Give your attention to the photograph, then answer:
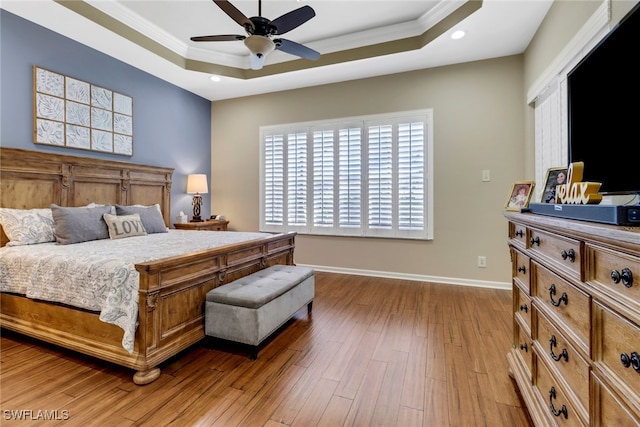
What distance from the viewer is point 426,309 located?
307 centimetres

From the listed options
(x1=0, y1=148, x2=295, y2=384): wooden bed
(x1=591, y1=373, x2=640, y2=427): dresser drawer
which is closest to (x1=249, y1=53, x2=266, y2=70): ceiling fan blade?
(x1=0, y1=148, x2=295, y2=384): wooden bed

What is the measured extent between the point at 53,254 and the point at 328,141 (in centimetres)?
342

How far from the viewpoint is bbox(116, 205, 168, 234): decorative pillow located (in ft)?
11.1

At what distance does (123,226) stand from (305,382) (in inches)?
96.7

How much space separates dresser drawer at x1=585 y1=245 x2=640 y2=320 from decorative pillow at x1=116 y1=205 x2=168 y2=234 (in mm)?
3810

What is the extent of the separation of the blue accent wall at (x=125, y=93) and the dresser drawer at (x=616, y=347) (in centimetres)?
439

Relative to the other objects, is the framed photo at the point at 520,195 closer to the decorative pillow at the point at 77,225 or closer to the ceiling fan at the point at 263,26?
the ceiling fan at the point at 263,26

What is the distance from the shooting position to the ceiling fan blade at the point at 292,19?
7.60 ft

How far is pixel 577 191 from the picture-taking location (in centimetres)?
119

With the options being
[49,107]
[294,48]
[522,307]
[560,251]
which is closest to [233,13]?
[294,48]

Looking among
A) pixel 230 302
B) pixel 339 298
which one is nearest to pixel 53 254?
pixel 230 302

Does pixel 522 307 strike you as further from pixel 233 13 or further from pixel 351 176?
pixel 351 176

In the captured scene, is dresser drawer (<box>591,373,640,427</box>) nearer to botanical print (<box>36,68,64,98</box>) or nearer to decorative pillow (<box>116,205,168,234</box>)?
decorative pillow (<box>116,205,168,234</box>)

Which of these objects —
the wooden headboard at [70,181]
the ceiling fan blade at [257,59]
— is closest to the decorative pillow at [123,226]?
the wooden headboard at [70,181]
